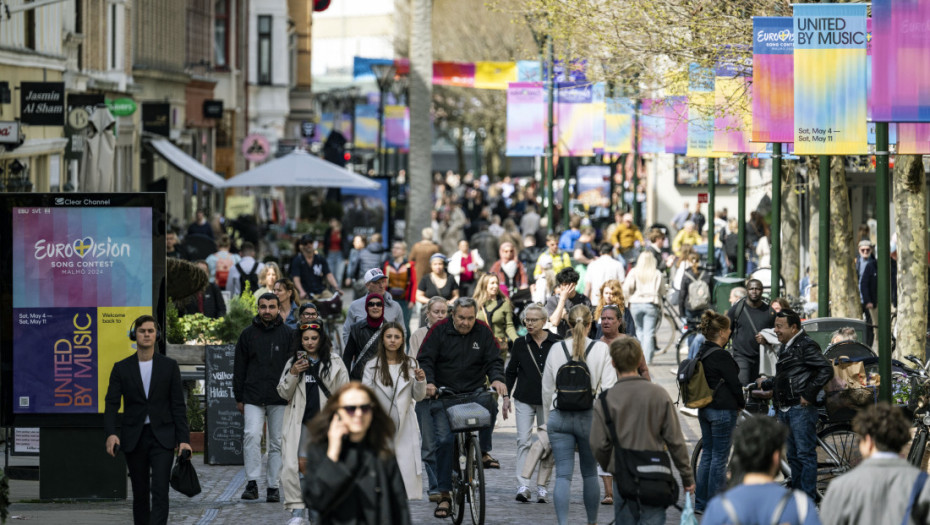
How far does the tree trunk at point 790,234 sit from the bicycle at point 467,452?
11883mm

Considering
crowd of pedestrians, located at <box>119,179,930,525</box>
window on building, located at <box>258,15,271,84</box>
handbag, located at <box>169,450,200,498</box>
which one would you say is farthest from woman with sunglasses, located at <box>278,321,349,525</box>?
window on building, located at <box>258,15,271,84</box>

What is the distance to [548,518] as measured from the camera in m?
11.7

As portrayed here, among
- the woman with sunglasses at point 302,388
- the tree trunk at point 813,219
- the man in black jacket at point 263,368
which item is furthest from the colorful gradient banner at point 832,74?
the tree trunk at point 813,219

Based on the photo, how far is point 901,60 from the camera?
10664mm

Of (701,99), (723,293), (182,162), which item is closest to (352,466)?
(701,99)

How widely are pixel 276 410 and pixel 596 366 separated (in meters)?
2.69

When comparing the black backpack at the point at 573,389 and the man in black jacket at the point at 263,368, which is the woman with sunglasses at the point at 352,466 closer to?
the black backpack at the point at 573,389

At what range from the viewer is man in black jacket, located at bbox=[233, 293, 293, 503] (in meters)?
12.0

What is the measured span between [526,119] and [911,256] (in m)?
14.0

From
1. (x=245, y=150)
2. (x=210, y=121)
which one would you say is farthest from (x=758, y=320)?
(x=210, y=121)

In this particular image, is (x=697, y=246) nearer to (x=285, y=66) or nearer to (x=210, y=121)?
(x=210, y=121)

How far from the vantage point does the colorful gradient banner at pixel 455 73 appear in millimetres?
31953

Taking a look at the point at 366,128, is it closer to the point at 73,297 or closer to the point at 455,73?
the point at 455,73

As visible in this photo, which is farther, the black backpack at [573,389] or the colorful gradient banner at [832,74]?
the colorful gradient banner at [832,74]
